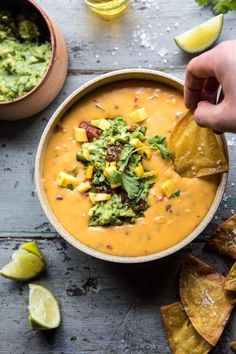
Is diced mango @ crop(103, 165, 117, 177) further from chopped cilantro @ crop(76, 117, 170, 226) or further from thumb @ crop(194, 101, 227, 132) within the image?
thumb @ crop(194, 101, 227, 132)

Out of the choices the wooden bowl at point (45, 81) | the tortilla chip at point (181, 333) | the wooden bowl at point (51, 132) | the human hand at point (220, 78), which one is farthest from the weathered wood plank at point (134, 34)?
the tortilla chip at point (181, 333)

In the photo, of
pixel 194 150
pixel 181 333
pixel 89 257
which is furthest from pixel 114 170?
pixel 181 333

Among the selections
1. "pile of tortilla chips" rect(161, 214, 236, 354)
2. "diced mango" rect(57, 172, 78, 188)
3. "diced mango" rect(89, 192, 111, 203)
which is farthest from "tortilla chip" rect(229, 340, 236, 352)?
"diced mango" rect(57, 172, 78, 188)

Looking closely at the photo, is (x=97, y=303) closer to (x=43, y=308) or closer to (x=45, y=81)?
(x=43, y=308)

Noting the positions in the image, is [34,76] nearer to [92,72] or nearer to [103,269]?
[92,72]

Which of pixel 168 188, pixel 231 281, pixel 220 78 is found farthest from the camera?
pixel 231 281

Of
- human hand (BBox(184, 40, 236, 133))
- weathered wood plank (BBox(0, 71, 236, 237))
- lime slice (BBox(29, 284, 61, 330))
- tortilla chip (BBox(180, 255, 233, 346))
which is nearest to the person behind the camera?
human hand (BBox(184, 40, 236, 133))

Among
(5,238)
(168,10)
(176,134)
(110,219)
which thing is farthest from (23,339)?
(168,10)
